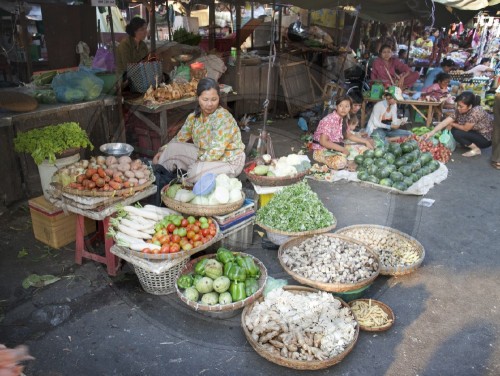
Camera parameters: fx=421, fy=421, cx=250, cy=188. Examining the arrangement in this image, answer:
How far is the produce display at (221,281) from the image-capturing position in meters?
2.92

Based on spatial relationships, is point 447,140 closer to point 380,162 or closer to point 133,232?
point 380,162

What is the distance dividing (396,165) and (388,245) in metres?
2.12

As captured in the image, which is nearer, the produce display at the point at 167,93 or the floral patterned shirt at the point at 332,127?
the produce display at the point at 167,93

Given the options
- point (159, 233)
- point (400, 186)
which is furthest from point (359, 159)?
point (159, 233)

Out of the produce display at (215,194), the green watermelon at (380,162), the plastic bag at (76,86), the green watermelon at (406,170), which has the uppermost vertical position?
the plastic bag at (76,86)

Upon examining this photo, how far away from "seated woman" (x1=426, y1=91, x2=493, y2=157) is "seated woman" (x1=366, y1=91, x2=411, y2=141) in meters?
0.62

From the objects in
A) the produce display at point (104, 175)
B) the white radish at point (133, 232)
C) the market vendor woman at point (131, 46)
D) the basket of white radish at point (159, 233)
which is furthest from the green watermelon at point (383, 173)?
the market vendor woman at point (131, 46)

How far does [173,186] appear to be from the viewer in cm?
365

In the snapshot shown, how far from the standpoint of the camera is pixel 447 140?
6.91 m

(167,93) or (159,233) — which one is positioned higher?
(167,93)

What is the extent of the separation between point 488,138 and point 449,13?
4102 mm

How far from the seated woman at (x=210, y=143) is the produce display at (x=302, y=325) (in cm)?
142

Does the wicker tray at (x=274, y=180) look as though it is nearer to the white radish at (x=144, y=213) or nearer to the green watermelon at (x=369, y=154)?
the white radish at (x=144, y=213)

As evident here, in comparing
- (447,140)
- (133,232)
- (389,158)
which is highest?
(133,232)
